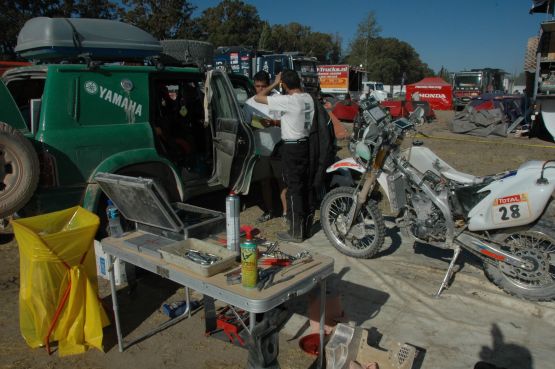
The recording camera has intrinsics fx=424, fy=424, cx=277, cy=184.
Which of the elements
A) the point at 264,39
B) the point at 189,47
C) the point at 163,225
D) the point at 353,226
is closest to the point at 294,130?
the point at 353,226

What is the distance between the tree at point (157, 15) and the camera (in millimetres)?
32062

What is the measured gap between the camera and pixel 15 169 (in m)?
Result: 3.43

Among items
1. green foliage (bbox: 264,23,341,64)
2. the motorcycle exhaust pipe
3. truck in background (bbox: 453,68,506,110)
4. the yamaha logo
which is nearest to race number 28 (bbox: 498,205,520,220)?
the motorcycle exhaust pipe

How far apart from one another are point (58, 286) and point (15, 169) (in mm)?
1207

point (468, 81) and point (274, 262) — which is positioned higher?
point (468, 81)

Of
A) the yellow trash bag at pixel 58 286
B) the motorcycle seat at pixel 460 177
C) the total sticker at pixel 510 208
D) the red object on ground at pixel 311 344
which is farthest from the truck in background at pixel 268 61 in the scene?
the yellow trash bag at pixel 58 286

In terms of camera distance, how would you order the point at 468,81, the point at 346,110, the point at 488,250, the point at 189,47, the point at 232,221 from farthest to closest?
the point at 468,81 < the point at 346,110 < the point at 189,47 < the point at 488,250 < the point at 232,221

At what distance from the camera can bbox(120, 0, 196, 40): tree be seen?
3206cm

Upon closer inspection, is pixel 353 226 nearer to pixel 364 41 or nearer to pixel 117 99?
pixel 117 99

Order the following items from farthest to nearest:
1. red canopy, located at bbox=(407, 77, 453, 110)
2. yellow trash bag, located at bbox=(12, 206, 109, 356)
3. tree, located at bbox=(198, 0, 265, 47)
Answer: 1. tree, located at bbox=(198, 0, 265, 47)
2. red canopy, located at bbox=(407, 77, 453, 110)
3. yellow trash bag, located at bbox=(12, 206, 109, 356)

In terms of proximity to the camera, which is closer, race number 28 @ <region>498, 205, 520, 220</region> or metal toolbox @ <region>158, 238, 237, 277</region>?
metal toolbox @ <region>158, 238, 237, 277</region>

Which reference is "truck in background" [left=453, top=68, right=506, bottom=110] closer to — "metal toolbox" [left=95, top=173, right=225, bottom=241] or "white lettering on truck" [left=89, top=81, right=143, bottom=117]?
"white lettering on truck" [left=89, top=81, right=143, bottom=117]

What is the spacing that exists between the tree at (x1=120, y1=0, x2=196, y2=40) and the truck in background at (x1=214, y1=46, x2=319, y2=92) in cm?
1132

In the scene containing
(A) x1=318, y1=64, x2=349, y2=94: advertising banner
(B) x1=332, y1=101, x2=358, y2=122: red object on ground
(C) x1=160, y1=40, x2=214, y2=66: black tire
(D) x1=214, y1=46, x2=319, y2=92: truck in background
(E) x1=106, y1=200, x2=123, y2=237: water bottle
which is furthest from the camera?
(A) x1=318, y1=64, x2=349, y2=94: advertising banner
